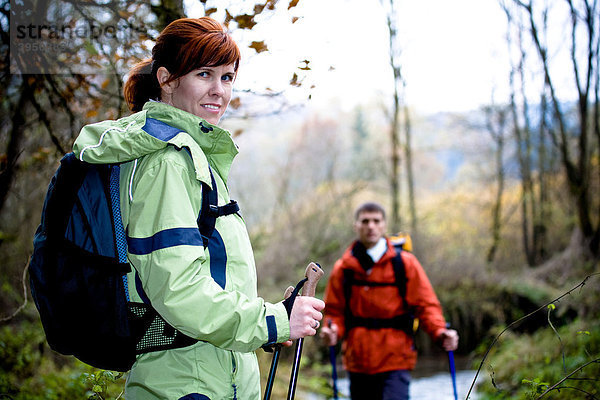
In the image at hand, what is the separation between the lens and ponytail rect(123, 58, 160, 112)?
2109mm

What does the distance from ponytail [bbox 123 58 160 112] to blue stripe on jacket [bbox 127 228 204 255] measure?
2.48 ft

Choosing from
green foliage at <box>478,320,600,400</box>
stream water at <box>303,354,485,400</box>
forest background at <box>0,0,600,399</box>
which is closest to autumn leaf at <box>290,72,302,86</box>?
forest background at <box>0,0,600,399</box>

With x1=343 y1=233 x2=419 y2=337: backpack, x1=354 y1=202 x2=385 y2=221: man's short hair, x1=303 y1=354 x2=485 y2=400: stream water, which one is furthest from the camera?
x1=303 y1=354 x2=485 y2=400: stream water

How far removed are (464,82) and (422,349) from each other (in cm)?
1214

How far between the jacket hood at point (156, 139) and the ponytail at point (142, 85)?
22 cm

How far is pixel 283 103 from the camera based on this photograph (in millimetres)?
3939

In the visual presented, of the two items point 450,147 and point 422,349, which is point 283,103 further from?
point 450,147

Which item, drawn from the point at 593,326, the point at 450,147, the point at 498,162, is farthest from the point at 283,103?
the point at 450,147

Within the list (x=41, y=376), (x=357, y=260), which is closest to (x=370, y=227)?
(x=357, y=260)

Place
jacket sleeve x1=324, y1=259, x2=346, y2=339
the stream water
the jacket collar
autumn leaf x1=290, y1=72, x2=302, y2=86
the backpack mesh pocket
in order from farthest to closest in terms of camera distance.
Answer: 1. the stream water
2. jacket sleeve x1=324, y1=259, x2=346, y2=339
3. autumn leaf x1=290, y1=72, x2=302, y2=86
4. the jacket collar
5. the backpack mesh pocket

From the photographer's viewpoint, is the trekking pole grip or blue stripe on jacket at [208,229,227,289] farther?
the trekking pole grip

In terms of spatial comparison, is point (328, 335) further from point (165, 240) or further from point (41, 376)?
point (41, 376)

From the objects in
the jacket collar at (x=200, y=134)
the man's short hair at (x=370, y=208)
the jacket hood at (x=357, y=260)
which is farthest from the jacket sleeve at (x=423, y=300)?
the jacket collar at (x=200, y=134)

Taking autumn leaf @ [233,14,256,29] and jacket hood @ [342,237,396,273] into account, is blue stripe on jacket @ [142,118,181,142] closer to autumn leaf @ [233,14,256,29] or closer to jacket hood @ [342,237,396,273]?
autumn leaf @ [233,14,256,29]
